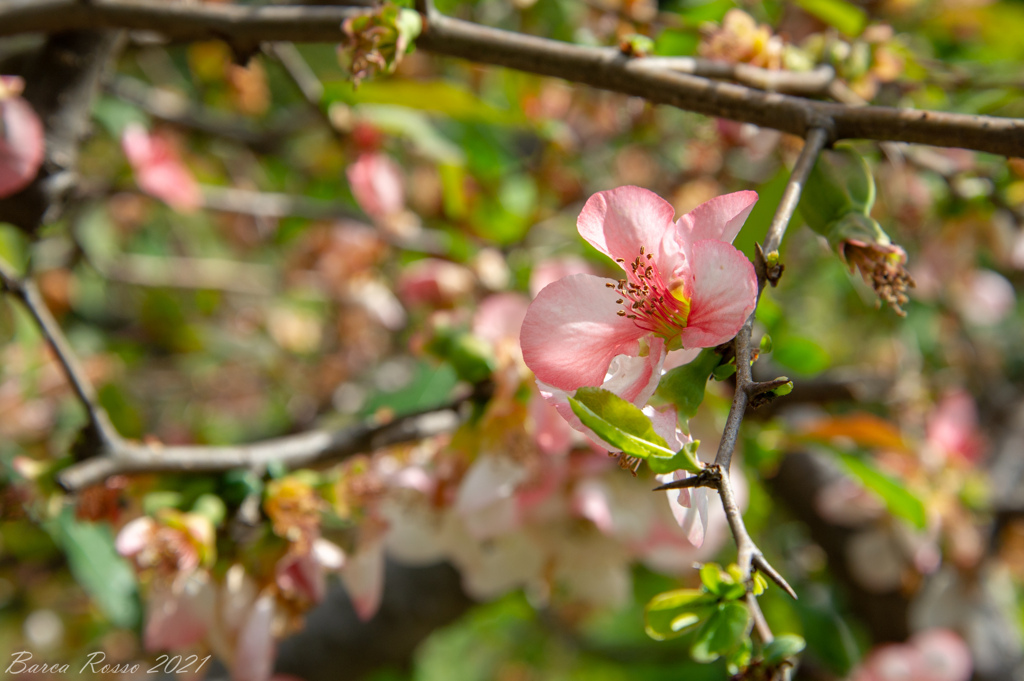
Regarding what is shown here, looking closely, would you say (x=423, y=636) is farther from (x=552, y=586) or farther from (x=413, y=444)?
(x=413, y=444)

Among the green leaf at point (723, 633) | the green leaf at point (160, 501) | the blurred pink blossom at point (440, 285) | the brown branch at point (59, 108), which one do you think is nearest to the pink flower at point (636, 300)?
the green leaf at point (723, 633)

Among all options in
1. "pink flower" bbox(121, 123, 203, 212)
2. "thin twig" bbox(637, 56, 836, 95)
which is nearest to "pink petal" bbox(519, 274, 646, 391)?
"thin twig" bbox(637, 56, 836, 95)

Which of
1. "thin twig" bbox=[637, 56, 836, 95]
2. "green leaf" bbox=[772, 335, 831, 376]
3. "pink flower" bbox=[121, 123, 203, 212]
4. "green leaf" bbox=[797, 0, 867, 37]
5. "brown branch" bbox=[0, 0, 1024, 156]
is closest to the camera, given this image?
"brown branch" bbox=[0, 0, 1024, 156]

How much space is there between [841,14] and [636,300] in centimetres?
81

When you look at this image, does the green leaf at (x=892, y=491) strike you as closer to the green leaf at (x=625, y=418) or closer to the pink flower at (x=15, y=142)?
the green leaf at (x=625, y=418)

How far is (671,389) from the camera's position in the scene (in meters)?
0.39

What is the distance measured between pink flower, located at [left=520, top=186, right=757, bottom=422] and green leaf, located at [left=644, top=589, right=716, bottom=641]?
0.10m

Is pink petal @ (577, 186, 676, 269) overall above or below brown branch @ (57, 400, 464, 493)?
above

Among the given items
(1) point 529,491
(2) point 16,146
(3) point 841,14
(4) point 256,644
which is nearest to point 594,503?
(1) point 529,491

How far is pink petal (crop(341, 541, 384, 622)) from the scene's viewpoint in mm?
743

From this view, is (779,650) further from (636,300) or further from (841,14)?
(841,14)

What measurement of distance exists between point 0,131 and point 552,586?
75 cm

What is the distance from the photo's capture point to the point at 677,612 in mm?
358

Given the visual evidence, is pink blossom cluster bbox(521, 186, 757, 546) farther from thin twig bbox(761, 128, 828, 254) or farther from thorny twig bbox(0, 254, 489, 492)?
thorny twig bbox(0, 254, 489, 492)
